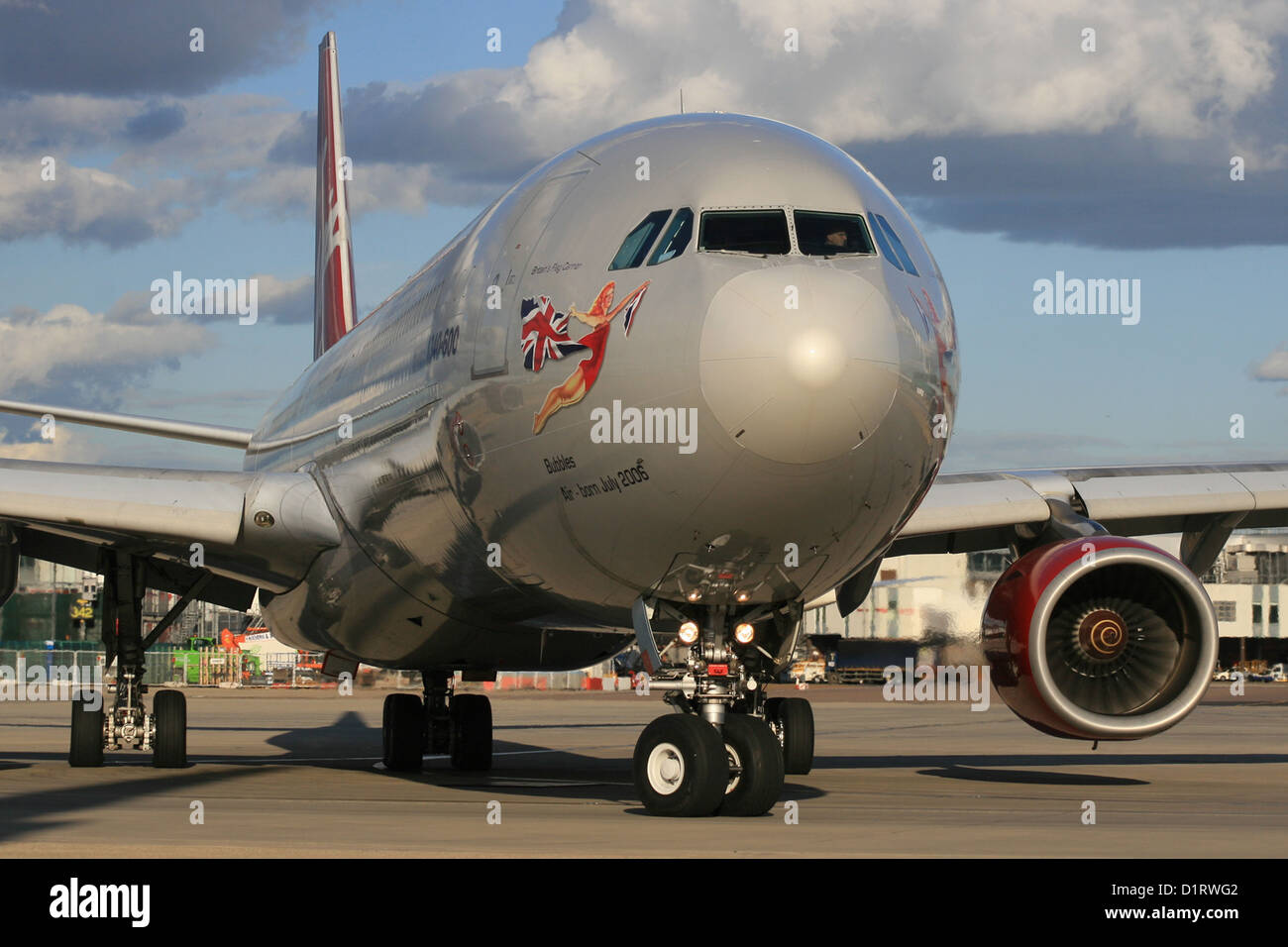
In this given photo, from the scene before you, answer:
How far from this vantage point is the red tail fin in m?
26.0

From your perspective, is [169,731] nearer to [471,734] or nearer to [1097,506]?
[471,734]

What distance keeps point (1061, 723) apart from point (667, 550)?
4478mm

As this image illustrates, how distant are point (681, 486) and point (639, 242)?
5.09ft

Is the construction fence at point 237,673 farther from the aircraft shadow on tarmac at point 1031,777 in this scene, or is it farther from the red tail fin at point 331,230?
the aircraft shadow on tarmac at point 1031,777

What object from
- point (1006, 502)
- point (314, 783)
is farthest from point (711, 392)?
point (314, 783)

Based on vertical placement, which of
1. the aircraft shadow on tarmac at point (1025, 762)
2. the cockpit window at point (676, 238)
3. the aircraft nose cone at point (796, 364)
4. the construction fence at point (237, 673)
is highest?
the cockpit window at point (676, 238)

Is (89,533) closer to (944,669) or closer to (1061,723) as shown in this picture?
(1061,723)

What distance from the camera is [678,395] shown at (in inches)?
377

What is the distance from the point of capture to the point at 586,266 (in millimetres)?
10445

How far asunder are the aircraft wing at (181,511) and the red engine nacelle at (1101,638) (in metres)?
5.99

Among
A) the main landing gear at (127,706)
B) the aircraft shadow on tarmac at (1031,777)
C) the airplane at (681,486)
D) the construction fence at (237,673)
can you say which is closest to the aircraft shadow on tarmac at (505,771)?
the aircraft shadow on tarmac at (1031,777)

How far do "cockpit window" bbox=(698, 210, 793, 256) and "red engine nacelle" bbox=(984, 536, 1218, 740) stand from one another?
15.8 ft

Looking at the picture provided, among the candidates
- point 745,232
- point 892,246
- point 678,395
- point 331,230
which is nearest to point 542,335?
point 678,395

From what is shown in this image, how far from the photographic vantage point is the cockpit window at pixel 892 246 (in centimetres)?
1036
